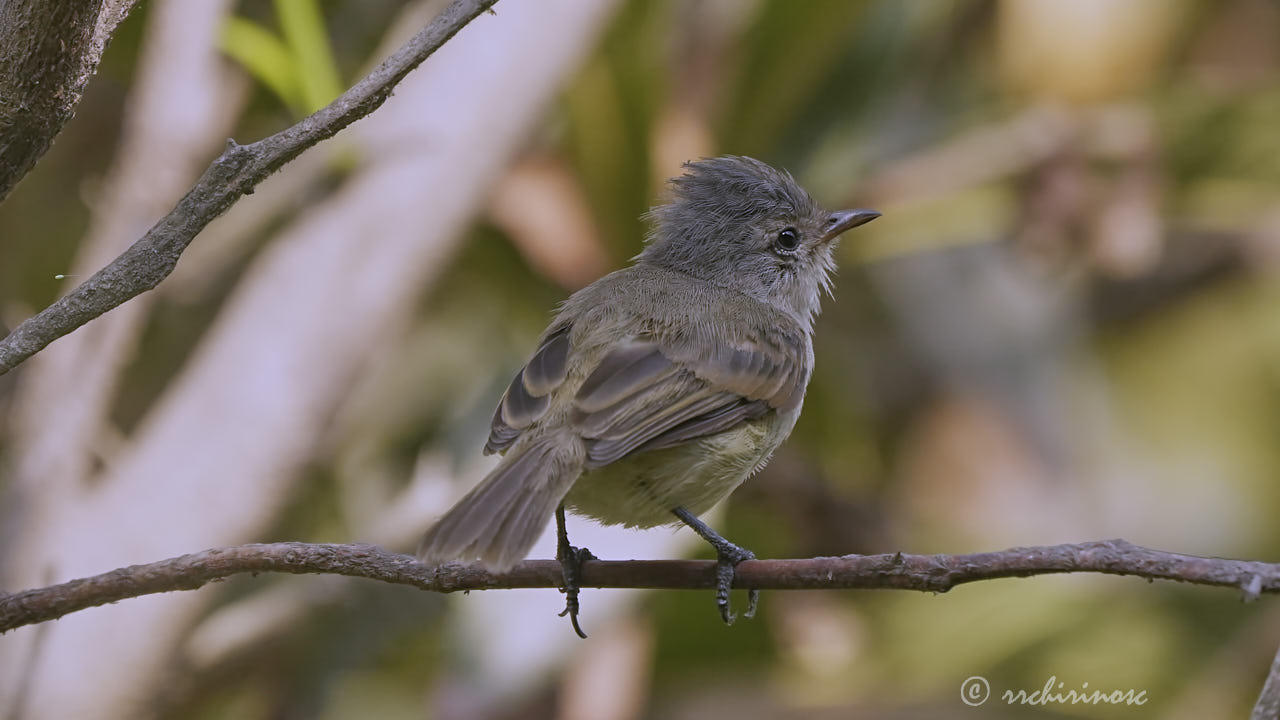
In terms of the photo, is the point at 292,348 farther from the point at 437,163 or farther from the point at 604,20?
the point at 604,20

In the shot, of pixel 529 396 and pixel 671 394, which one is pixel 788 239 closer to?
pixel 671 394

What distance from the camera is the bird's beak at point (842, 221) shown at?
3.72m

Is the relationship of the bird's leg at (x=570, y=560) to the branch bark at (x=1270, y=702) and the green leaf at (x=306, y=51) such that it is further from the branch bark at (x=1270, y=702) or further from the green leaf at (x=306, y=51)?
the green leaf at (x=306, y=51)

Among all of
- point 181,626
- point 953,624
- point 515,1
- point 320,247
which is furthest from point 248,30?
point 953,624

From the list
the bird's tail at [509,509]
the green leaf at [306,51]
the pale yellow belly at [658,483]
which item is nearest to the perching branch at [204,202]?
the bird's tail at [509,509]

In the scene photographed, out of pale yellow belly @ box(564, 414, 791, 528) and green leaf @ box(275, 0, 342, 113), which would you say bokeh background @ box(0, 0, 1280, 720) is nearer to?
green leaf @ box(275, 0, 342, 113)

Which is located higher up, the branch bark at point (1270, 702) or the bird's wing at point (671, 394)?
the bird's wing at point (671, 394)

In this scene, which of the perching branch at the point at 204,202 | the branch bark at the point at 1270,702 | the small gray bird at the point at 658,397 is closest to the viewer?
the branch bark at the point at 1270,702

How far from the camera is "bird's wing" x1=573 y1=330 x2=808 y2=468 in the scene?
263cm

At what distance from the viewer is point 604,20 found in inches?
173

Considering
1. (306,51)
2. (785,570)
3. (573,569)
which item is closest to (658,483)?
(573,569)

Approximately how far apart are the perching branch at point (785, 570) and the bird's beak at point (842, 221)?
1.85 meters

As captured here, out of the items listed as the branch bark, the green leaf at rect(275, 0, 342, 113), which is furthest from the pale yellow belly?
the green leaf at rect(275, 0, 342, 113)

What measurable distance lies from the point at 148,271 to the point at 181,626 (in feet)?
7.59
